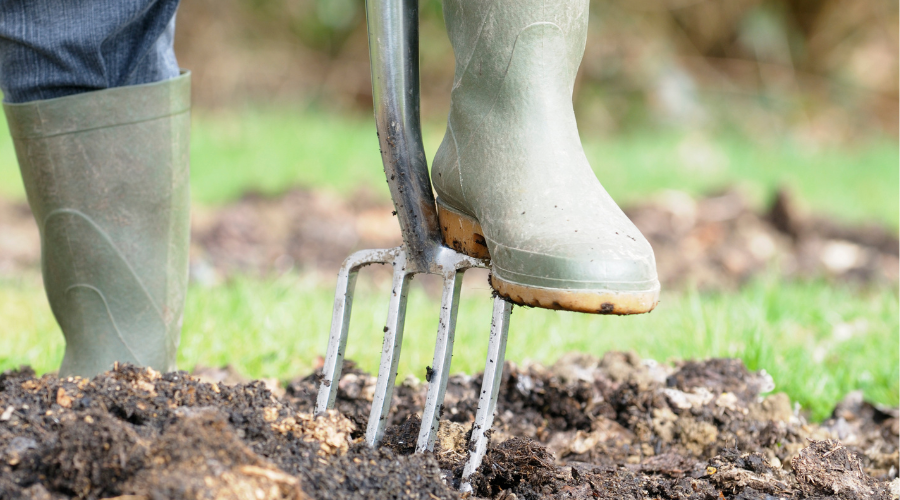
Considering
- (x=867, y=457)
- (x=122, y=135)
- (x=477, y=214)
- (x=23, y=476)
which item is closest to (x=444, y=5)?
(x=477, y=214)

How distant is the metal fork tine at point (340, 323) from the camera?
4.43 ft

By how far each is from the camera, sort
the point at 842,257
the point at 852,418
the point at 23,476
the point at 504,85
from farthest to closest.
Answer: the point at 842,257, the point at 852,418, the point at 504,85, the point at 23,476

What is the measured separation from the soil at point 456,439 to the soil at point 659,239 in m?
1.76

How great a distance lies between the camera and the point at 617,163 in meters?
5.73

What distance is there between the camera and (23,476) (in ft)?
3.25

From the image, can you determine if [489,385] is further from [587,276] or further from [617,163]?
[617,163]

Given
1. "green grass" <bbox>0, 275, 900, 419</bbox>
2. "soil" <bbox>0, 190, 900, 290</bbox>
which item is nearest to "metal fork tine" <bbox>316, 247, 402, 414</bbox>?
"green grass" <bbox>0, 275, 900, 419</bbox>

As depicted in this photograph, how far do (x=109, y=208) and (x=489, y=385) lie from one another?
32.3 inches

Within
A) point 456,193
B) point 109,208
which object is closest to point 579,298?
point 456,193

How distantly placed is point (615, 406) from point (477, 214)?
2.06 feet

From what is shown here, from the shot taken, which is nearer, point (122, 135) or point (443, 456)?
point (443, 456)

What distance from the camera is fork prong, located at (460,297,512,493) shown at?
3.94 feet

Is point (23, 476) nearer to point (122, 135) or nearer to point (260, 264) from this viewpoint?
point (122, 135)

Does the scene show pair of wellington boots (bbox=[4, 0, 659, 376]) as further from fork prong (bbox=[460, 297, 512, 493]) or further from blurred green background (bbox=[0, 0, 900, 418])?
blurred green background (bbox=[0, 0, 900, 418])
